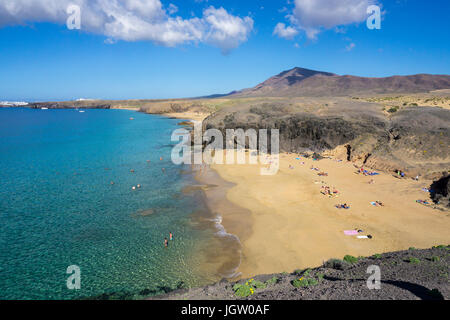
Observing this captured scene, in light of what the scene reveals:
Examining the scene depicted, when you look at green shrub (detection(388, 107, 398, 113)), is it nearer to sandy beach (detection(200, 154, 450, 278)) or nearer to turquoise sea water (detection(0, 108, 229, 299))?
sandy beach (detection(200, 154, 450, 278))

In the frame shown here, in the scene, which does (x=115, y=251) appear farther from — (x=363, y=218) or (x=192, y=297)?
(x=363, y=218)

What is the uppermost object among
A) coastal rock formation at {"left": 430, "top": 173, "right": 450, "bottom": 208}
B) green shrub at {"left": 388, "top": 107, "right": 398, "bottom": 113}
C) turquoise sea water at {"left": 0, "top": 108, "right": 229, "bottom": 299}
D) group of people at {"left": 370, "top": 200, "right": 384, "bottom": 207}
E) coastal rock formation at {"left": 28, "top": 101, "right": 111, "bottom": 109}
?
coastal rock formation at {"left": 28, "top": 101, "right": 111, "bottom": 109}

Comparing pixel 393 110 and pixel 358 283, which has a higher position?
pixel 393 110

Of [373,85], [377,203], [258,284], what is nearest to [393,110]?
[377,203]

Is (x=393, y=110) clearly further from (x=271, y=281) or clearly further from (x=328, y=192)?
(x=271, y=281)

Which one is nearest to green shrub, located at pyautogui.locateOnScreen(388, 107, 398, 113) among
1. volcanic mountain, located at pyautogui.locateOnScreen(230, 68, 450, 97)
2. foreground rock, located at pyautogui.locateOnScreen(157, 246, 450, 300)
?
foreground rock, located at pyautogui.locateOnScreen(157, 246, 450, 300)
